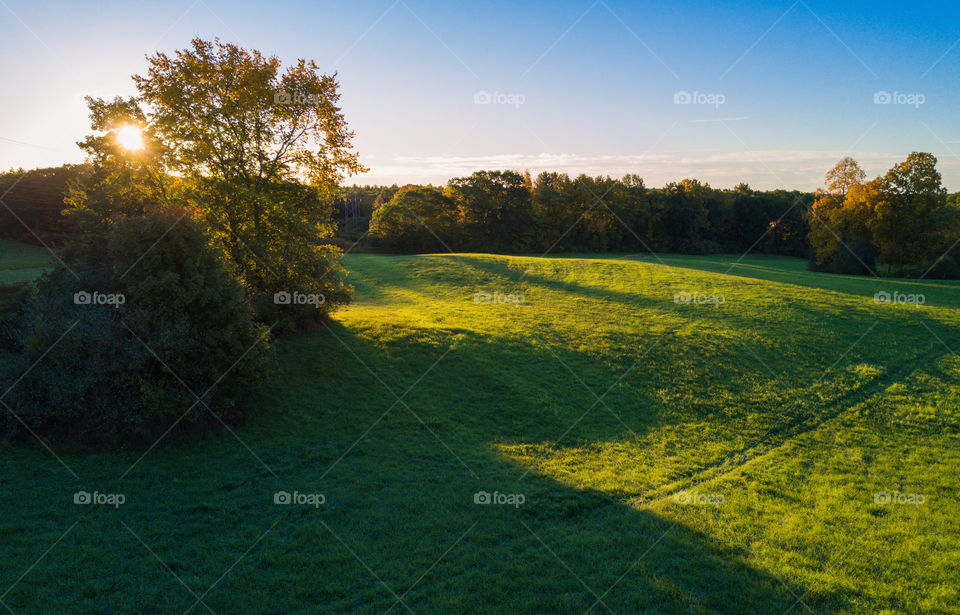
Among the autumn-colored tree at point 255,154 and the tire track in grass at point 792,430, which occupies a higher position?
the autumn-colored tree at point 255,154

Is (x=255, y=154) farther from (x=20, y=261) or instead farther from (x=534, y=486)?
(x=20, y=261)

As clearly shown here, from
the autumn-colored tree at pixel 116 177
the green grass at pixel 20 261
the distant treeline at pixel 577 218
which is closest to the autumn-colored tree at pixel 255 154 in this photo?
the autumn-colored tree at pixel 116 177

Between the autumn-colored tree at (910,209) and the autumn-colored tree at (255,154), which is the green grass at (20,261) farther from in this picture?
the autumn-colored tree at (910,209)

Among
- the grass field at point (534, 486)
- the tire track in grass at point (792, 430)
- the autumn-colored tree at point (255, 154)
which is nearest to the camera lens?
the grass field at point (534, 486)

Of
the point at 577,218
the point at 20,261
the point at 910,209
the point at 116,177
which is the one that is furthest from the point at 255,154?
the point at 577,218

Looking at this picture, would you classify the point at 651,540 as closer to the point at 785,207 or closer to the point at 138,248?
the point at 138,248

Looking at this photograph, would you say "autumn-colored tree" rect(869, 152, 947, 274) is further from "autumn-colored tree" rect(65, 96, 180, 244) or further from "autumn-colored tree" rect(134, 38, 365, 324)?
"autumn-colored tree" rect(65, 96, 180, 244)

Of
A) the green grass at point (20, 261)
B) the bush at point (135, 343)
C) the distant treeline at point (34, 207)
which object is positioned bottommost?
the bush at point (135, 343)

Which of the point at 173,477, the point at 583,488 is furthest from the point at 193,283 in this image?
the point at 583,488

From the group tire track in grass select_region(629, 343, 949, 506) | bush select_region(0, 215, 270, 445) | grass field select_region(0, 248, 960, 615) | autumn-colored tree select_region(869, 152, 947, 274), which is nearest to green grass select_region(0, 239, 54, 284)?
bush select_region(0, 215, 270, 445)
